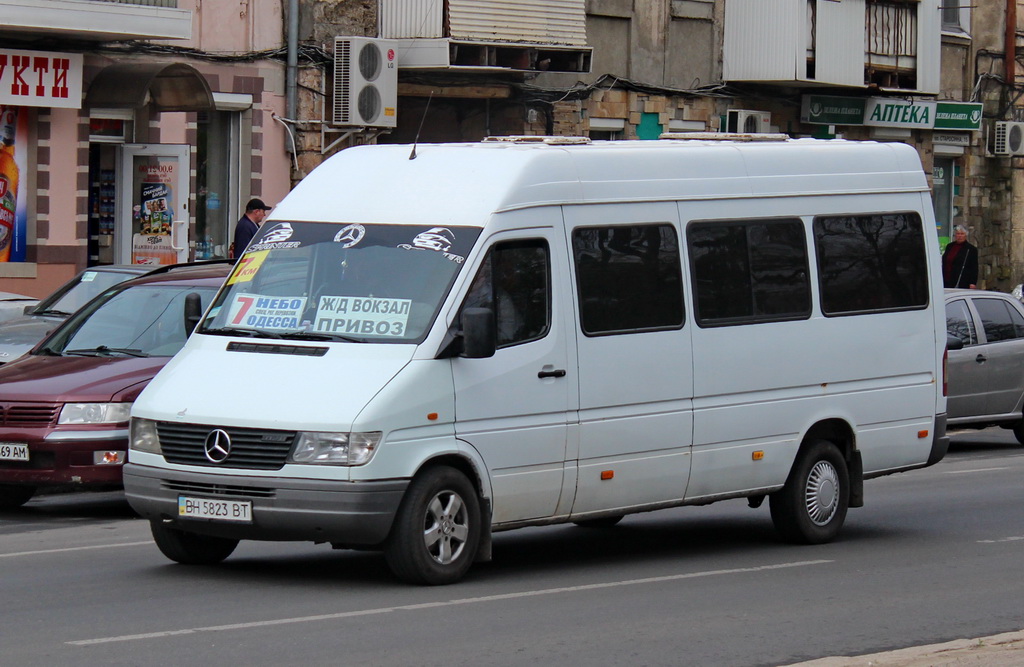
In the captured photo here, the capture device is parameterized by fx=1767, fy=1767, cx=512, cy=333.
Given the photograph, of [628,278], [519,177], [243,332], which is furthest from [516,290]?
[243,332]

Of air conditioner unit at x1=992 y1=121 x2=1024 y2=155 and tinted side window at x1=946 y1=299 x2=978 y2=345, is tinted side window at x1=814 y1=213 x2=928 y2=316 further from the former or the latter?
air conditioner unit at x1=992 y1=121 x2=1024 y2=155

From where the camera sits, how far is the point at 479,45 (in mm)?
25266

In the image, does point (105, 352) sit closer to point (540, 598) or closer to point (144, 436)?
point (144, 436)

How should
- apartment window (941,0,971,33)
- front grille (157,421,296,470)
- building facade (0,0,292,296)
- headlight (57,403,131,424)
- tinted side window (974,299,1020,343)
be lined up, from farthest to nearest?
apartment window (941,0,971,33)
building facade (0,0,292,296)
tinted side window (974,299,1020,343)
headlight (57,403,131,424)
front grille (157,421,296,470)

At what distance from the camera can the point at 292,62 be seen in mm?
24719

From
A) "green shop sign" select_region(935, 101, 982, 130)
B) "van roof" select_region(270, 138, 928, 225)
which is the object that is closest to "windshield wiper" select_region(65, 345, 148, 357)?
"van roof" select_region(270, 138, 928, 225)

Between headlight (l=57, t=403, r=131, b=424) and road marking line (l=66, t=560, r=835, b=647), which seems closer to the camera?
road marking line (l=66, t=560, r=835, b=647)

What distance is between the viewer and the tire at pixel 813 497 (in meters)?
11.2

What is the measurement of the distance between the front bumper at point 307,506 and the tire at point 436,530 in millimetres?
108

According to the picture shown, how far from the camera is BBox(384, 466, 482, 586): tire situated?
888 centimetres

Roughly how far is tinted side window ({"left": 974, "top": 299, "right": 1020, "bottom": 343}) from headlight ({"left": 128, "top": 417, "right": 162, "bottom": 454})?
1135 cm

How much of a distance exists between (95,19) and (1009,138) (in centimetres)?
2099

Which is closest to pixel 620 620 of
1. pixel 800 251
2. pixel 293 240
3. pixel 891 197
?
pixel 293 240

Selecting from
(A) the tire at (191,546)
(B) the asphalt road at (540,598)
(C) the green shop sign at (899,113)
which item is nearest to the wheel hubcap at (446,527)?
(B) the asphalt road at (540,598)
